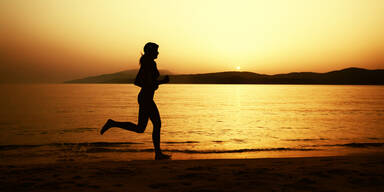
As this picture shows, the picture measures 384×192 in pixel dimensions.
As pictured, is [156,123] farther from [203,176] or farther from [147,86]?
[203,176]

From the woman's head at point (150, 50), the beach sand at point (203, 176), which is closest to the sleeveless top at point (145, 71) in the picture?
the woman's head at point (150, 50)

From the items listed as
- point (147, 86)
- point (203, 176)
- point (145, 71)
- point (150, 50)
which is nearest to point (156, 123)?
point (147, 86)

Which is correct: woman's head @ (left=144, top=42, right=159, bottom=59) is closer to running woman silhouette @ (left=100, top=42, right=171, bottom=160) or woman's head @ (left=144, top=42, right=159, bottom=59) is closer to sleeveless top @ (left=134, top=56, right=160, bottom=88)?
running woman silhouette @ (left=100, top=42, right=171, bottom=160)

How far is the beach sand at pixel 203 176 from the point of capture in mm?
4691

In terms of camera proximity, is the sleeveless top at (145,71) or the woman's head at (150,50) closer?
the sleeveless top at (145,71)

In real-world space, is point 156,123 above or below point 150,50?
below

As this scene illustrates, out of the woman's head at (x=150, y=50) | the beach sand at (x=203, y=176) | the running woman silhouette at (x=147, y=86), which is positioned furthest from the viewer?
the woman's head at (x=150, y=50)

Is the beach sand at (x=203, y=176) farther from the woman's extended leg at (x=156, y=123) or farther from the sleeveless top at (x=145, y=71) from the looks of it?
the sleeveless top at (x=145, y=71)

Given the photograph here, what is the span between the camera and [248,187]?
468 centimetres

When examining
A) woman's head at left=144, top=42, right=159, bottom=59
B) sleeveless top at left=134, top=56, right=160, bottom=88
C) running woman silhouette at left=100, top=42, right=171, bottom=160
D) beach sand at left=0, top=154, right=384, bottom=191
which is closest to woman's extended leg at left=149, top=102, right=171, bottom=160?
running woman silhouette at left=100, top=42, right=171, bottom=160

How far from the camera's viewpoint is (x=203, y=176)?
17.5 feet

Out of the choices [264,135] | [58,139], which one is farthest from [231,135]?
[58,139]

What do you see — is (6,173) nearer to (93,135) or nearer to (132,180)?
(132,180)

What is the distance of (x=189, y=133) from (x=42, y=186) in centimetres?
→ 916
